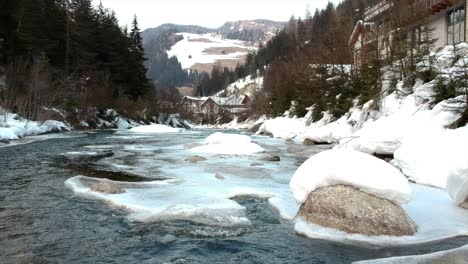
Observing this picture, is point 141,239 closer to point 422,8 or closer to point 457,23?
point 422,8

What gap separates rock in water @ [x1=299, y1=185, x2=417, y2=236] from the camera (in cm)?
675

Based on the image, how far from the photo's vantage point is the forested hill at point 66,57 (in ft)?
119

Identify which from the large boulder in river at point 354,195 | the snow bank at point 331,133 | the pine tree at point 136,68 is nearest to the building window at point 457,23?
the snow bank at point 331,133

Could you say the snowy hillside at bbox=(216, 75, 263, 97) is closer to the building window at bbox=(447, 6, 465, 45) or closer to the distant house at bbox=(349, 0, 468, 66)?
the distant house at bbox=(349, 0, 468, 66)

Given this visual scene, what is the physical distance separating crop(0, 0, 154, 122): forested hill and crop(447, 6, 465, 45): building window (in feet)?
101

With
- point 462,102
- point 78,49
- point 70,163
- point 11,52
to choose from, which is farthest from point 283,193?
point 78,49

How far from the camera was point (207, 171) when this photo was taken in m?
13.5

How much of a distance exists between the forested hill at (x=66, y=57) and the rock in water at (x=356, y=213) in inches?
1130

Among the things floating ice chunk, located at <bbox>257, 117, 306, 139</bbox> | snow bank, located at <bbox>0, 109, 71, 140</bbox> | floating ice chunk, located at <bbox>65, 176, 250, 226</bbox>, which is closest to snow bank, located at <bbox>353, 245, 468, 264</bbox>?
floating ice chunk, located at <bbox>65, 176, 250, 226</bbox>

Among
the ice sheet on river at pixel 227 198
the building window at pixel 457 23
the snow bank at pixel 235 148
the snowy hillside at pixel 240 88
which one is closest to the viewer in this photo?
the ice sheet on river at pixel 227 198

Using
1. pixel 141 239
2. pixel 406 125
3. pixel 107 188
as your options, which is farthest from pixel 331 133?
pixel 141 239

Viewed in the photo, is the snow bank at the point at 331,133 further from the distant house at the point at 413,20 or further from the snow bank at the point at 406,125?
the snow bank at the point at 406,125

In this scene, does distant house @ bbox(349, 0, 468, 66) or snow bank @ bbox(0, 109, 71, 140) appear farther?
snow bank @ bbox(0, 109, 71, 140)

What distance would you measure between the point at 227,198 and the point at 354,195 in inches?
119
